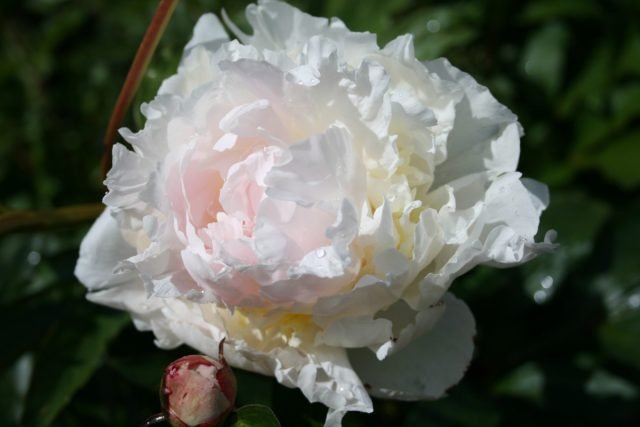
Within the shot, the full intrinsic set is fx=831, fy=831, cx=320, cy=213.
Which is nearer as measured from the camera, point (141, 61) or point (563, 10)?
point (141, 61)

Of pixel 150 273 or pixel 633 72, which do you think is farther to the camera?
pixel 633 72

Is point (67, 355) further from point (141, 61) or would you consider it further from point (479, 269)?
point (479, 269)

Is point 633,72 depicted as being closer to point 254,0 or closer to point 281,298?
point 254,0

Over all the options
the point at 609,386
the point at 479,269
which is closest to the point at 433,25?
the point at 479,269

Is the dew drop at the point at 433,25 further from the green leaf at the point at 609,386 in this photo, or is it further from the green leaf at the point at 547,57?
the green leaf at the point at 609,386

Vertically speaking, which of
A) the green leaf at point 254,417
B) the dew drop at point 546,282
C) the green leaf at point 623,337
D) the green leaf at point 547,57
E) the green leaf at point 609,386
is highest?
the green leaf at point 254,417

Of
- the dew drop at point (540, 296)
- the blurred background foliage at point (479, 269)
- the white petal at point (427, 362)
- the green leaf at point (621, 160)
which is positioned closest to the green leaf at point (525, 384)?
the blurred background foliage at point (479, 269)

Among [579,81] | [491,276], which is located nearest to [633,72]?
[579,81]

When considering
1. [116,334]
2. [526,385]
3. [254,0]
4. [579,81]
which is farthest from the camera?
[579,81]
